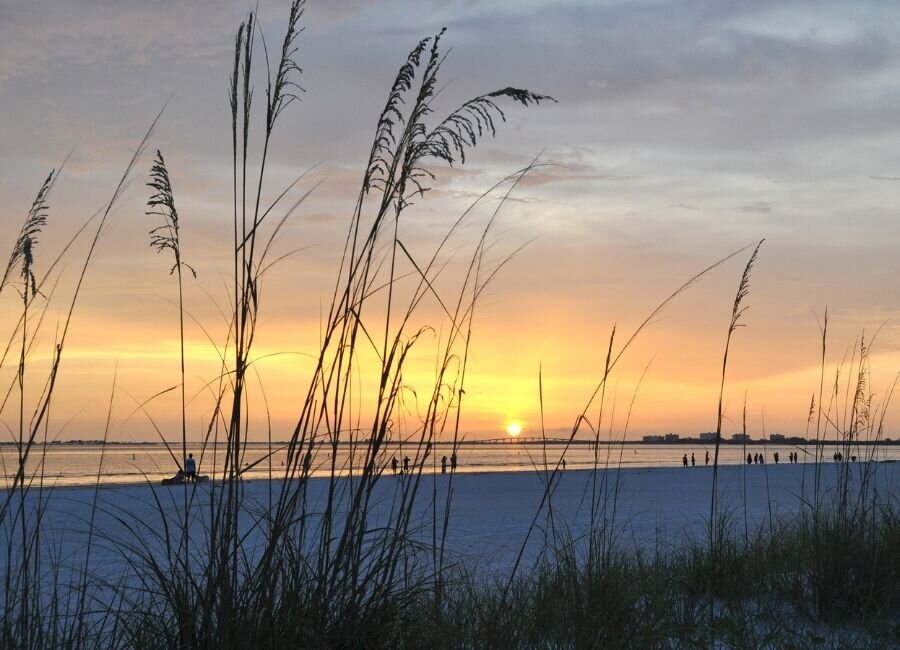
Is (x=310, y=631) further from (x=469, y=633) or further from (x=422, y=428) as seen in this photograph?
(x=422, y=428)

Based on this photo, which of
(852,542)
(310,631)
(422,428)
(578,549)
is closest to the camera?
(310,631)

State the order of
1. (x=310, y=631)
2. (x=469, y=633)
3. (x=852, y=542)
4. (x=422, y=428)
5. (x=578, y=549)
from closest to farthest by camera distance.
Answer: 1. (x=310, y=631)
2. (x=469, y=633)
3. (x=422, y=428)
4. (x=852, y=542)
5. (x=578, y=549)

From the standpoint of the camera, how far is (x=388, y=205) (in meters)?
2.55

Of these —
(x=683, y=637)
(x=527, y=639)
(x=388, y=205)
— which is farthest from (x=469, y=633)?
(x=388, y=205)

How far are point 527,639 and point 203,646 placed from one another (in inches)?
42.1

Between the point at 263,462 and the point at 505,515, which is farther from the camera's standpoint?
the point at 263,462

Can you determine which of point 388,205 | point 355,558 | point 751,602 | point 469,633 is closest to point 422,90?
point 388,205

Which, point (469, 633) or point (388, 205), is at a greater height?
point (388, 205)

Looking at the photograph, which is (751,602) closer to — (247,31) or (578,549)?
(247,31)

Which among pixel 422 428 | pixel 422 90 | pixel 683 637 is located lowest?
pixel 683 637

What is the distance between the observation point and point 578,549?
25.4ft

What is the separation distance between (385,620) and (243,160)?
4.70 feet

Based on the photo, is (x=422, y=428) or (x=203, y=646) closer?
(x=203, y=646)

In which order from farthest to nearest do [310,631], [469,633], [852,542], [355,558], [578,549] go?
[578,549] < [852,542] < [469,633] < [355,558] < [310,631]
